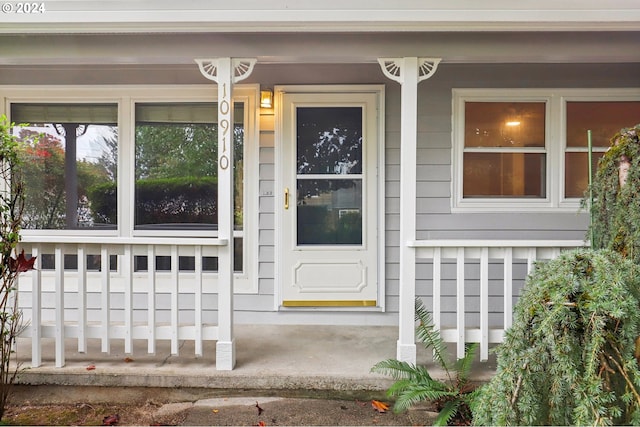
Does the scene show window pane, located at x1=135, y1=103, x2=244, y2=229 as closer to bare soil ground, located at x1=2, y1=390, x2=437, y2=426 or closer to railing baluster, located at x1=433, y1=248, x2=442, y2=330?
bare soil ground, located at x1=2, y1=390, x2=437, y2=426

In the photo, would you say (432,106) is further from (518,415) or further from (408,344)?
(518,415)

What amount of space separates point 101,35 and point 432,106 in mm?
2610

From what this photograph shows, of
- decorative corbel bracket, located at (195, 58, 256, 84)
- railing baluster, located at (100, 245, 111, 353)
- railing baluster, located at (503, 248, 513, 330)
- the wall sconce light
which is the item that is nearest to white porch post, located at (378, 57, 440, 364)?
railing baluster, located at (503, 248, 513, 330)

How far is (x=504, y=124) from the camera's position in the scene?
11.4 feet

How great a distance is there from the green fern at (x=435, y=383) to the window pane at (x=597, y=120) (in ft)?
7.27

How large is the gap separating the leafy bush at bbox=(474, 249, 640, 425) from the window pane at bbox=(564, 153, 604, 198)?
212 cm

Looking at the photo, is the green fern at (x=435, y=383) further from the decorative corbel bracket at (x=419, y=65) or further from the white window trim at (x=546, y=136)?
the decorative corbel bracket at (x=419, y=65)

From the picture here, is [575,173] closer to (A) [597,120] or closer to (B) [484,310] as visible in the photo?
(A) [597,120]

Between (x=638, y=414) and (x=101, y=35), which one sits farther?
(x=101, y=35)

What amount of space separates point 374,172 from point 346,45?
1154 mm

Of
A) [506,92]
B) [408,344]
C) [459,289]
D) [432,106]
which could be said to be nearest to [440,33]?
[432,106]

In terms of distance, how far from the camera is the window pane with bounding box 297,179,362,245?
3.53 meters

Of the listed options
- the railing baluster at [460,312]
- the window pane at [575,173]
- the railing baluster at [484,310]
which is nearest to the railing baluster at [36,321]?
the railing baluster at [460,312]

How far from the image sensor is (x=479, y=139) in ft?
11.4
